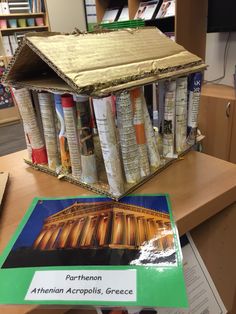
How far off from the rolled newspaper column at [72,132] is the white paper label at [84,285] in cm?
28

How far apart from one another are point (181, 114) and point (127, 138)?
0.20 m

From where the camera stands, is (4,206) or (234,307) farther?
(234,307)

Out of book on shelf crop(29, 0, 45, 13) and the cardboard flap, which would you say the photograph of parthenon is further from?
book on shelf crop(29, 0, 45, 13)

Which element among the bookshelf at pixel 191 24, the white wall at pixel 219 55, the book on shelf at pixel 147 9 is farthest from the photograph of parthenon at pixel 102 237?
the book on shelf at pixel 147 9

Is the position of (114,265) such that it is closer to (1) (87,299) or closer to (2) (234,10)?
(1) (87,299)

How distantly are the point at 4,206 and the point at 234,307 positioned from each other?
70cm

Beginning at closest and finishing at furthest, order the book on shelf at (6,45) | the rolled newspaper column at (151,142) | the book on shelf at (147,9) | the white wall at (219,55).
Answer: the rolled newspaper column at (151,142) → the white wall at (219,55) → the book on shelf at (147,9) → the book on shelf at (6,45)

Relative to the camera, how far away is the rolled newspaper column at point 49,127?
0.66m

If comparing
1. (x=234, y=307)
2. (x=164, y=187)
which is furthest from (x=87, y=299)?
(x=234, y=307)

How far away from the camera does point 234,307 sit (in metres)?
0.79

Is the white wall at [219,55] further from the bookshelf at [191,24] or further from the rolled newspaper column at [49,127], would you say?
the rolled newspaper column at [49,127]

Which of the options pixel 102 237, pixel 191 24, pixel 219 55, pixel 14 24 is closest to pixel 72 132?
pixel 102 237

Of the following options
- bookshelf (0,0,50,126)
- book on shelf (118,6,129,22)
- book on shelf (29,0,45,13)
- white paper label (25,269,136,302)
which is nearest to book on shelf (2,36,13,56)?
bookshelf (0,0,50,126)

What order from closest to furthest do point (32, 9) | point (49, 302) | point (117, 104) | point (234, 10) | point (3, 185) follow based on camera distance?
point (49, 302)
point (117, 104)
point (3, 185)
point (234, 10)
point (32, 9)
